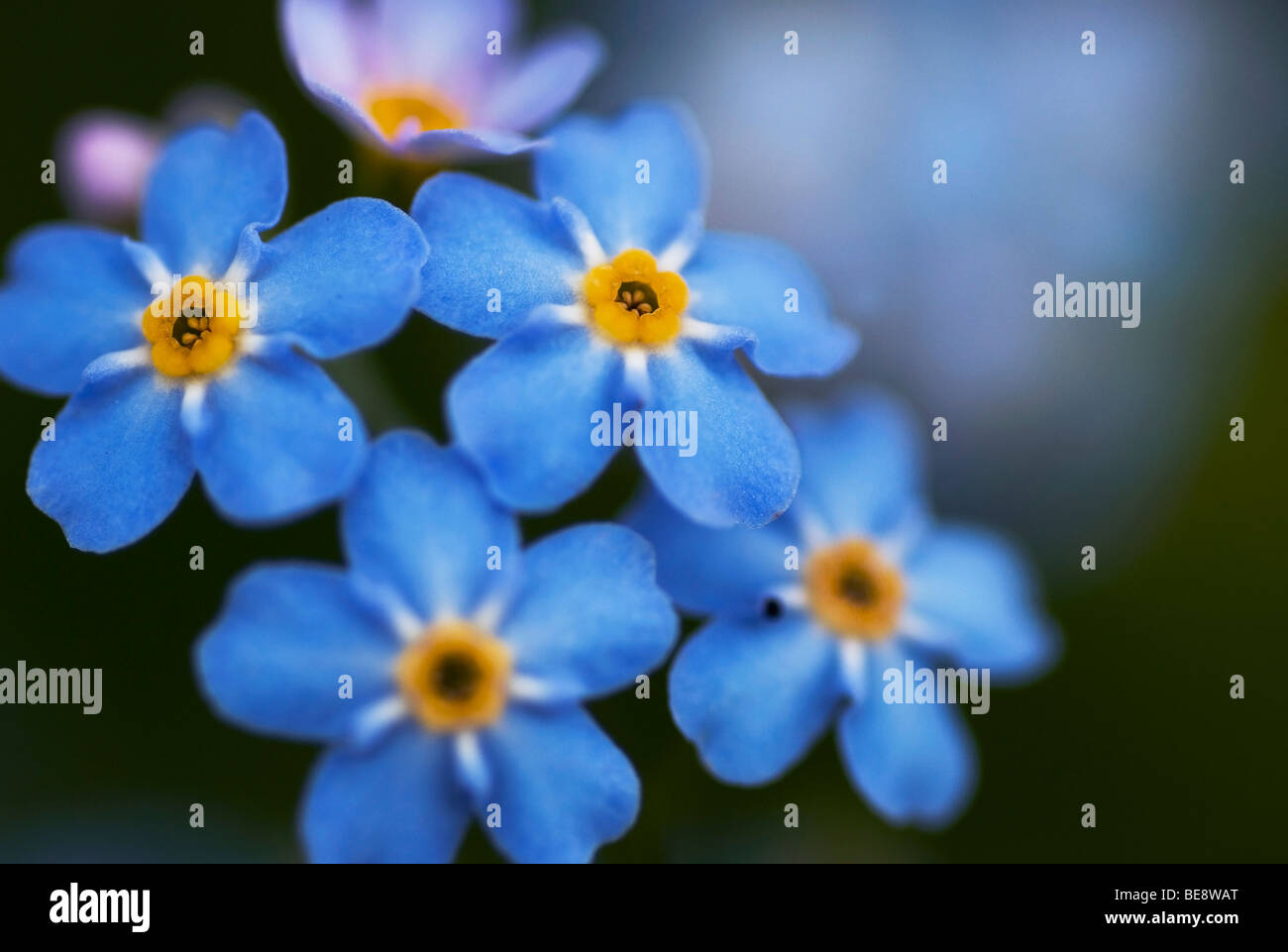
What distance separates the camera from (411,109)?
71.8 inches

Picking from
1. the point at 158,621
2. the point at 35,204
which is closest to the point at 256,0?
the point at 35,204

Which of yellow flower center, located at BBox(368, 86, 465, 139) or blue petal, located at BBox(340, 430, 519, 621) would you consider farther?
yellow flower center, located at BBox(368, 86, 465, 139)

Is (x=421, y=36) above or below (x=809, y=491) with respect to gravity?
above

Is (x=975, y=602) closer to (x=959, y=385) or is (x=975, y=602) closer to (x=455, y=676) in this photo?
(x=455, y=676)

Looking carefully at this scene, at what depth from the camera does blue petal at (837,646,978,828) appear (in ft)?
5.46

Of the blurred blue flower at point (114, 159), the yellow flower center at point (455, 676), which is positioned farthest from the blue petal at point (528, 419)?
the blurred blue flower at point (114, 159)

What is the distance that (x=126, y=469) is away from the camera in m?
1.38

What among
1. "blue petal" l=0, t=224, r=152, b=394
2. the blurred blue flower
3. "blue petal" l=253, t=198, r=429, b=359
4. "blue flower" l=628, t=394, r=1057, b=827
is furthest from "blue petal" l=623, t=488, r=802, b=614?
the blurred blue flower

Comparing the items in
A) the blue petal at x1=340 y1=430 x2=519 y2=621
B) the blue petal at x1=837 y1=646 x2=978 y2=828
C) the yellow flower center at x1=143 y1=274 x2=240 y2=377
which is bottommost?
the blue petal at x1=837 y1=646 x2=978 y2=828

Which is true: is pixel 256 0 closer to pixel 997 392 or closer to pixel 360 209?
pixel 360 209

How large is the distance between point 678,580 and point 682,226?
16.8 inches

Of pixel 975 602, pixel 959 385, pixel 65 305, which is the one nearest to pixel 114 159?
pixel 65 305

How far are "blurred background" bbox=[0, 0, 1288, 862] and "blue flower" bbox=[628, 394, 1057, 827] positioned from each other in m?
0.28

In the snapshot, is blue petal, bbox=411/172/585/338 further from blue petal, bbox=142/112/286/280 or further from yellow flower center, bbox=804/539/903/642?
yellow flower center, bbox=804/539/903/642
